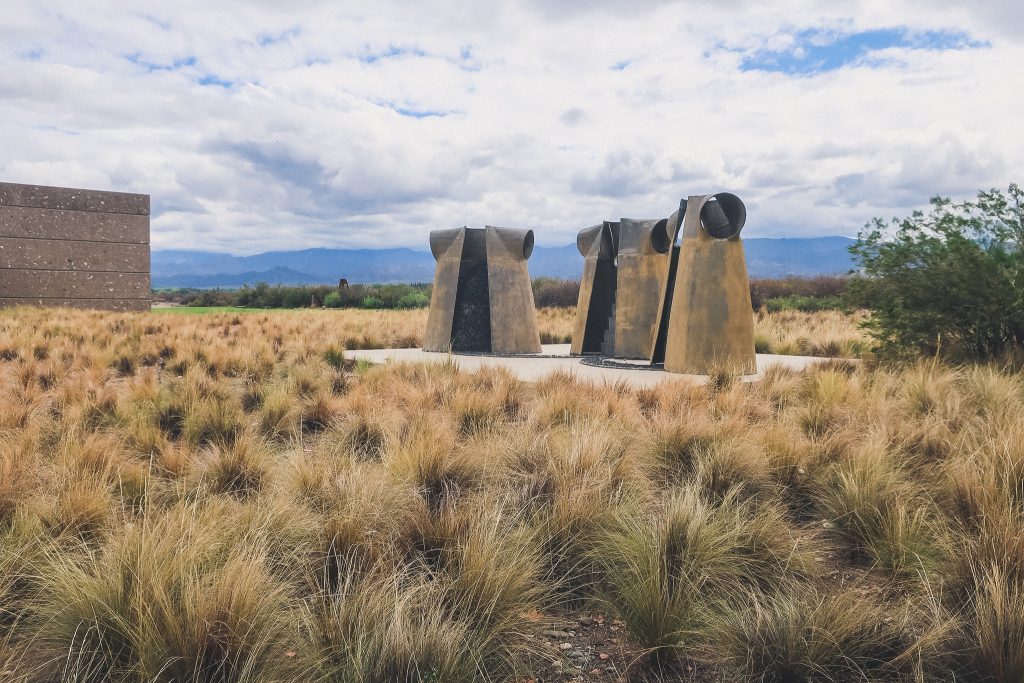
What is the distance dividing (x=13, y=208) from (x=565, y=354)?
16425 millimetres

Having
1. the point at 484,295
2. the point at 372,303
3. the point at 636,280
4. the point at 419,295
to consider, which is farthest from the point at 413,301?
the point at 636,280

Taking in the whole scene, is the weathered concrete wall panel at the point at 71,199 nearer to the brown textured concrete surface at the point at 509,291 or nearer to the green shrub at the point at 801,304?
the brown textured concrete surface at the point at 509,291

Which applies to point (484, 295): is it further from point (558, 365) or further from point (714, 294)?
point (714, 294)

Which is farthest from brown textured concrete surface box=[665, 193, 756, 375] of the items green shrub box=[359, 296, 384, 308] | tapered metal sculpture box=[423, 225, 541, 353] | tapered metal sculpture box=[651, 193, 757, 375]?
green shrub box=[359, 296, 384, 308]

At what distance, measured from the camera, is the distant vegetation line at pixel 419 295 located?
86.1ft

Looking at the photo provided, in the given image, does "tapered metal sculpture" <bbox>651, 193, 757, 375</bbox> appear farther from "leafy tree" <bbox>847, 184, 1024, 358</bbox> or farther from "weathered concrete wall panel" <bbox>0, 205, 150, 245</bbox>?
"weathered concrete wall panel" <bbox>0, 205, 150, 245</bbox>

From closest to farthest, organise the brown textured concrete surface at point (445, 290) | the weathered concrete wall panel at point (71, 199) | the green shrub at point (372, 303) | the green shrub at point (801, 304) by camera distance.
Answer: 1. the brown textured concrete surface at point (445, 290)
2. the weathered concrete wall panel at point (71, 199)
3. the green shrub at point (801, 304)
4. the green shrub at point (372, 303)

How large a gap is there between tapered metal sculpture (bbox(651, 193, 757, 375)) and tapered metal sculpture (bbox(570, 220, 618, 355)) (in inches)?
114

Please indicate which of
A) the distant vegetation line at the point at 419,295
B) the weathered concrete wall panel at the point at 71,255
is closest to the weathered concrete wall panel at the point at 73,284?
the weathered concrete wall panel at the point at 71,255

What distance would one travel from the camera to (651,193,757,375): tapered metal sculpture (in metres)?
8.47

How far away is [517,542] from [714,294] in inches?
247

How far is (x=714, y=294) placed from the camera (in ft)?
28.0

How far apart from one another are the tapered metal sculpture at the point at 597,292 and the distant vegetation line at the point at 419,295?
45.7 feet

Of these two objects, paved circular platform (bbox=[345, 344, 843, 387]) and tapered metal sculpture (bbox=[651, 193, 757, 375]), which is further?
tapered metal sculpture (bbox=[651, 193, 757, 375])
